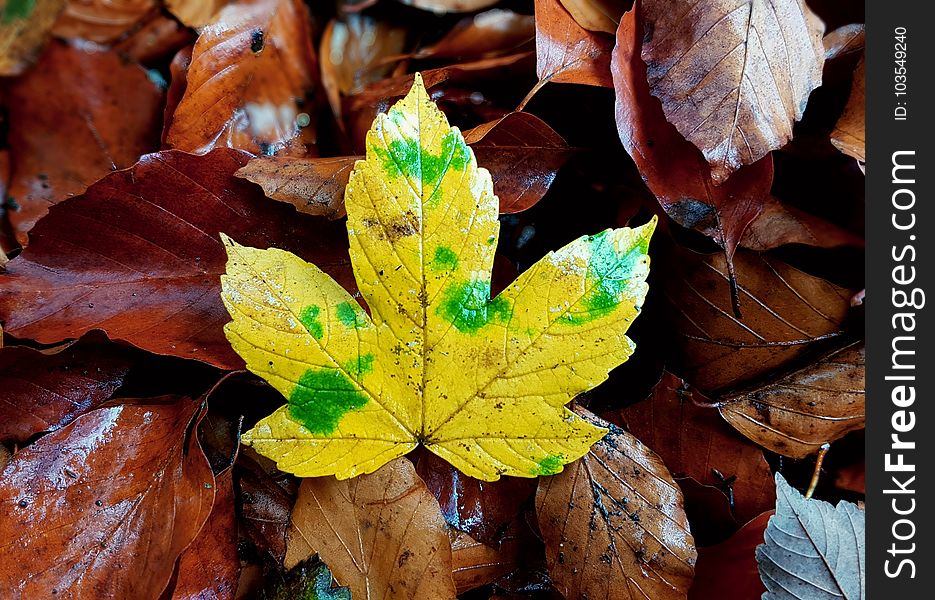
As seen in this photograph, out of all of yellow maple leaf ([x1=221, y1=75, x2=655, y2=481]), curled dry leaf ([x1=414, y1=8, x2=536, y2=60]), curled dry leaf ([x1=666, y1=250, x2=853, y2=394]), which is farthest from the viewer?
curled dry leaf ([x1=414, y1=8, x2=536, y2=60])

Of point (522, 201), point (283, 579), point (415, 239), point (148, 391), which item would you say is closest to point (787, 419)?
point (522, 201)

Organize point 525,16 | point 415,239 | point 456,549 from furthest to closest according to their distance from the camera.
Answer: point 525,16
point 456,549
point 415,239

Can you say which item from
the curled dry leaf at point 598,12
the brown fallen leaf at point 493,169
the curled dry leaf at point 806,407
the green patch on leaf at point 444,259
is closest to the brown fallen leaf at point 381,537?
the green patch on leaf at point 444,259

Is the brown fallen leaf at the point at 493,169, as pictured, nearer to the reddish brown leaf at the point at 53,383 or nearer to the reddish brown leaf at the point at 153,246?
the reddish brown leaf at the point at 153,246

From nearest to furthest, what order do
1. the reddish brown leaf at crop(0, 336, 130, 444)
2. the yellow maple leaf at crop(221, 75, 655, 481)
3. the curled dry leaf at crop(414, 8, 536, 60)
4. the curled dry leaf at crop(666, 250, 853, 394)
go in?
the yellow maple leaf at crop(221, 75, 655, 481) < the reddish brown leaf at crop(0, 336, 130, 444) < the curled dry leaf at crop(666, 250, 853, 394) < the curled dry leaf at crop(414, 8, 536, 60)

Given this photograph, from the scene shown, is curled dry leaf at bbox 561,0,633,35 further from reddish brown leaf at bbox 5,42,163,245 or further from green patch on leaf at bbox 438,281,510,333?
reddish brown leaf at bbox 5,42,163,245

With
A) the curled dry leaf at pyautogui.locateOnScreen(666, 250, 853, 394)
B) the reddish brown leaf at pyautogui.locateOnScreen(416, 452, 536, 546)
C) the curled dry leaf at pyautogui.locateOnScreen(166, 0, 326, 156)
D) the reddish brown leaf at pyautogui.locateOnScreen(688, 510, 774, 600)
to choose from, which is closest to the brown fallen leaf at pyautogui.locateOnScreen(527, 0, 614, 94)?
the curled dry leaf at pyautogui.locateOnScreen(666, 250, 853, 394)
